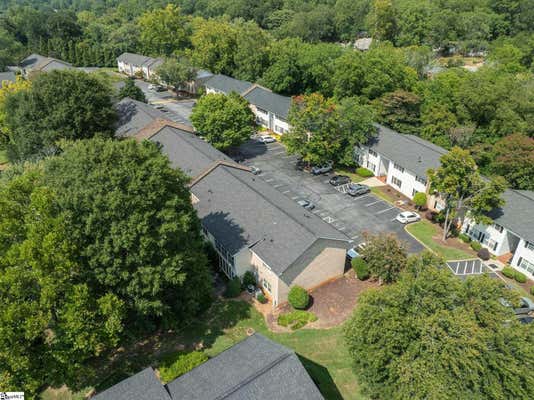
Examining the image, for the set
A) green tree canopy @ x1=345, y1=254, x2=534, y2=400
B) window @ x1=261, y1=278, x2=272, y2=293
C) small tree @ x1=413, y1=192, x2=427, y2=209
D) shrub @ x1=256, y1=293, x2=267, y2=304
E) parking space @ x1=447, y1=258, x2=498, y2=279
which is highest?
green tree canopy @ x1=345, y1=254, x2=534, y2=400

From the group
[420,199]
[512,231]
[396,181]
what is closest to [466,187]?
[512,231]

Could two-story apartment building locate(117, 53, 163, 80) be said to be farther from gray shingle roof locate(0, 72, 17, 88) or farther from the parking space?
the parking space

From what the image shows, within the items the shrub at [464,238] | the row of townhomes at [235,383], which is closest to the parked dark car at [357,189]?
the shrub at [464,238]

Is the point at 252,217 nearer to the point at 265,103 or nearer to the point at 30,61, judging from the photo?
the point at 265,103

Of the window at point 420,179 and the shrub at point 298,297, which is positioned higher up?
the window at point 420,179

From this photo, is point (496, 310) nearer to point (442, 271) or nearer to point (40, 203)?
point (442, 271)

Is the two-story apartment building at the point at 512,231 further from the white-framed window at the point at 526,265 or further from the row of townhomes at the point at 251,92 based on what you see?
the row of townhomes at the point at 251,92

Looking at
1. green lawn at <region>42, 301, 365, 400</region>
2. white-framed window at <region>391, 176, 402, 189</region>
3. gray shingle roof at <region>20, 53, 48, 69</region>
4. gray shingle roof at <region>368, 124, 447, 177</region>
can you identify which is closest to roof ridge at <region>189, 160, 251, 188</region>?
green lawn at <region>42, 301, 365, 400</region>
